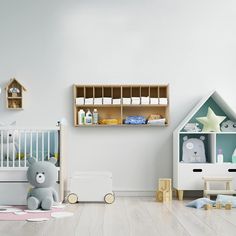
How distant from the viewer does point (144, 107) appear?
5.50 metres

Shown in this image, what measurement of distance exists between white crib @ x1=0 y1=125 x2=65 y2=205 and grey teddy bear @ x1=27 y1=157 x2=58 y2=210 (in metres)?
0.18

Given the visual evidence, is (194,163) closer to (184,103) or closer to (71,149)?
(184,103)

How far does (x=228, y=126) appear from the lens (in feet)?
17.8

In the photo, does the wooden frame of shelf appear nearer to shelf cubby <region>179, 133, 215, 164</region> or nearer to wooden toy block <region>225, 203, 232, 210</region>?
shelf cubby <region>179, 133, 215, 164</region>

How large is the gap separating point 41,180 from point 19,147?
0.49m

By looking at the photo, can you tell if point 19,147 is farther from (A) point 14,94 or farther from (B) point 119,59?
(B) point 119,59

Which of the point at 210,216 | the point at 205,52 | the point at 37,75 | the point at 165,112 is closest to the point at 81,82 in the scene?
the point at 37,75

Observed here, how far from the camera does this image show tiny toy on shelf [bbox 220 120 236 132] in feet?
17.8

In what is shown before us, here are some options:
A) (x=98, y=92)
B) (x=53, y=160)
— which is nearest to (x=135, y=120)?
(x=98, y=92)

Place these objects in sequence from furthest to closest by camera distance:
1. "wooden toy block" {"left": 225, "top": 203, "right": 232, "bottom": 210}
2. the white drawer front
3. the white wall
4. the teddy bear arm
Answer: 1. the white wall
2. the white drawer front
3. the teddy bear arm
4. "wooden toy block" {"left": 225, "top": 203, "right": 232, "bottom": 210}

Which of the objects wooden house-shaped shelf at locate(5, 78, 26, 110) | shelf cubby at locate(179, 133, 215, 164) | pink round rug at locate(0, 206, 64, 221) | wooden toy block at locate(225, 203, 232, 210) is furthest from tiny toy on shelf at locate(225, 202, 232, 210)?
wooden house-shaped shelf at locate(5, 78, 26, 110)

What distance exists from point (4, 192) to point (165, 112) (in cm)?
201

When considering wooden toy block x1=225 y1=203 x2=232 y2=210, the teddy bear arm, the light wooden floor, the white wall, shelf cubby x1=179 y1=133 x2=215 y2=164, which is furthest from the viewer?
the white wall

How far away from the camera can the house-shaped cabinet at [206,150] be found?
5109 mm
